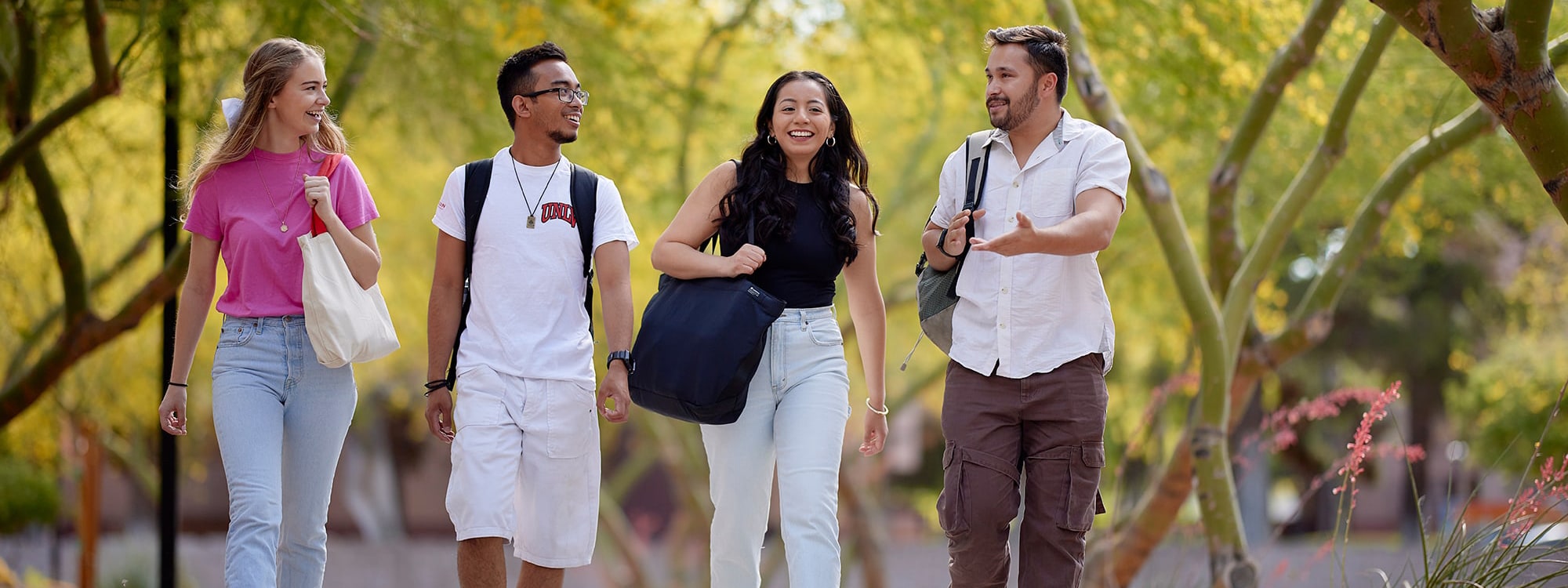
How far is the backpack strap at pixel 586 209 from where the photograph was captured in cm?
430

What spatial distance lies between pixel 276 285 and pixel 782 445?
1.58m

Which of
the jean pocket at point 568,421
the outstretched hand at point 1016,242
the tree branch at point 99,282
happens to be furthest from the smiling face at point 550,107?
the tree branch at point 99,282

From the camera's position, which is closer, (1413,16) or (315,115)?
(1413,16)

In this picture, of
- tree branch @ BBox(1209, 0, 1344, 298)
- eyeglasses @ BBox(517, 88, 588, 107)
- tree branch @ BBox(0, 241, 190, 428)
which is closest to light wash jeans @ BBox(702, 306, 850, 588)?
eyeglasses @ BBox(517, 88, 588, 107)

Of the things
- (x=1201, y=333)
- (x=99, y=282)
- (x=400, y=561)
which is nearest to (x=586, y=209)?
(x=1201, y=333)

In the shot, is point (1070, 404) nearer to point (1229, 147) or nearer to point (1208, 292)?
point (1208, 292)

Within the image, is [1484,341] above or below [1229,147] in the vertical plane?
below

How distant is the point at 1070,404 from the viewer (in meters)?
4.01

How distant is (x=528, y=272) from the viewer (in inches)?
165

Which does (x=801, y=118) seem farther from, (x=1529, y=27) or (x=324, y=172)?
(x=1529, y=27)

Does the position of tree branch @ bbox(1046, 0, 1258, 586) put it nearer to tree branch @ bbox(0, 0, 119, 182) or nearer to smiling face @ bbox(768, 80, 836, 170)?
smiling face @ bbox(768, 80, 836, 170)

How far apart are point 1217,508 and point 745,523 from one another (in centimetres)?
338

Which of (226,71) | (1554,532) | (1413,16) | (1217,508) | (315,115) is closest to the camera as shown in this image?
(1413,16)

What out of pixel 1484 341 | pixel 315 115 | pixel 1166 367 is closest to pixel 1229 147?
pixel 315 115
